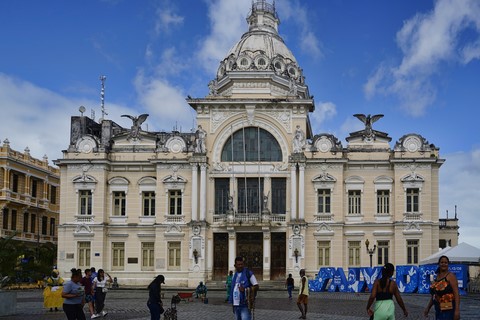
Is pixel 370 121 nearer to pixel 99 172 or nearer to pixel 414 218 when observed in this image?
pixel 414 218

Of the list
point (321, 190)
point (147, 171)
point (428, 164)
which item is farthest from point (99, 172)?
point (428, 164)

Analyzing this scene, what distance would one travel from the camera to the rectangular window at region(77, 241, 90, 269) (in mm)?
52156

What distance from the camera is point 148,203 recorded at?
52938 mm

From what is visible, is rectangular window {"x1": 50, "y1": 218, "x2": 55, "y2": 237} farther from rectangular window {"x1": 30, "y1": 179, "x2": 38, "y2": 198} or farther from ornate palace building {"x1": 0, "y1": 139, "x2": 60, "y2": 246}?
rectangular window {"x1": 30, "y1": 179, "x2": 38, "y2": 198}

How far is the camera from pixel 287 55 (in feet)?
198

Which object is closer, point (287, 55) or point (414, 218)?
point (414, 218)

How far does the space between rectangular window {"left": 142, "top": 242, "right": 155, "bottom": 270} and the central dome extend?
13927mm

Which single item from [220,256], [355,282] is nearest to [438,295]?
[355,282]

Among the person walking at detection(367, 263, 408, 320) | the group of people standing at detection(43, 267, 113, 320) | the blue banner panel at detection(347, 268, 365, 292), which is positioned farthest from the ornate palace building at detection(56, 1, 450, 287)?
the person walking at detection(367, 263, 408, 320)

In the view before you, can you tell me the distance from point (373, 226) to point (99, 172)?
18.9 meters

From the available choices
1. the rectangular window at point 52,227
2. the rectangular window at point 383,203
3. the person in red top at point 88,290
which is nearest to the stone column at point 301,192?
the rectangular window at point 383,203

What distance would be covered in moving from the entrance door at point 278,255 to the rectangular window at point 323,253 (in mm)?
2315

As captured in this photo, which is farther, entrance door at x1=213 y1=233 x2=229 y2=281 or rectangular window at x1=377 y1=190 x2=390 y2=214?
rectangular window at x1=377 y1=190 x2=390 y2=214

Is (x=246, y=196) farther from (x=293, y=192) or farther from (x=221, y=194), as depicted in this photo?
(x=293, y=192)
